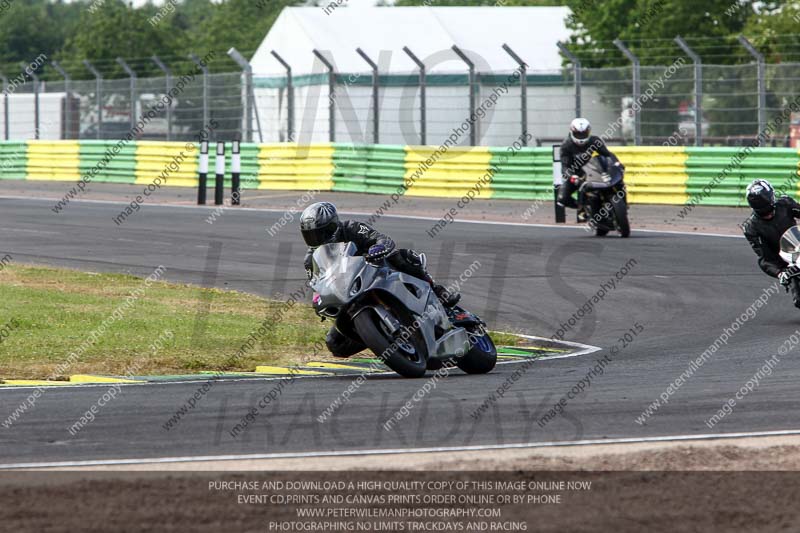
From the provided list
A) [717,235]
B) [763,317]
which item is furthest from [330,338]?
[717,235]

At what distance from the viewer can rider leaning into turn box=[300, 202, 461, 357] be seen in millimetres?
9828

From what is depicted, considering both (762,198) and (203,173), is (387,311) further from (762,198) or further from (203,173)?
(203,173)

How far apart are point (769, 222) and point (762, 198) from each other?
10.7 inches

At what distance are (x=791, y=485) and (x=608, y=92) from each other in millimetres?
21626

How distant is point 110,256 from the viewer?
1914cm

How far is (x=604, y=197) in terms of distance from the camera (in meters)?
20.2

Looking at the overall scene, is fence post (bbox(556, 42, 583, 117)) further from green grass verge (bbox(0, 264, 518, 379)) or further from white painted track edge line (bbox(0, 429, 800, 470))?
white painted track edge line (bbox(0, 429, 800, 470))

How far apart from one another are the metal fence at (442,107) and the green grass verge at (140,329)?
1300cm

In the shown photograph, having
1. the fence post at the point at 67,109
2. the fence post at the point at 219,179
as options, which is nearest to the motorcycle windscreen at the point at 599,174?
the fence post at the point at 219,179

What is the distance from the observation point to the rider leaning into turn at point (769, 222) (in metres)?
13.1

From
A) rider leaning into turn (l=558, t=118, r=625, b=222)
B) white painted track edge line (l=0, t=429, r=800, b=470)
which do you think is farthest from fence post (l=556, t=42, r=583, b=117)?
white painted track edge line (l=0, t=429, r=800, b=470)

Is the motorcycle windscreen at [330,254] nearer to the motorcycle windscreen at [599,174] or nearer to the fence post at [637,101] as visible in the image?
the motorcycle windscreen at [599,174]

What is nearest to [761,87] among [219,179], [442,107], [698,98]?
[698,98]

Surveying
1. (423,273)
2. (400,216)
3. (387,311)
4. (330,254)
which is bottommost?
(400,216)
